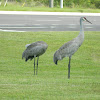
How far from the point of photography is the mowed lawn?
25.8 ft

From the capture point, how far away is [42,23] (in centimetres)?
2419

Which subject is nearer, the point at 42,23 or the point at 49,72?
the point at 49,72

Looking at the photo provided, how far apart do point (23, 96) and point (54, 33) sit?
37.3ft

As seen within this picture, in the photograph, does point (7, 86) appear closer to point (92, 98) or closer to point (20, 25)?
point (92, 98)

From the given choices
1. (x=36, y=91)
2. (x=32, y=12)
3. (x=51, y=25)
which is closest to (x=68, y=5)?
(x=32, y=12)

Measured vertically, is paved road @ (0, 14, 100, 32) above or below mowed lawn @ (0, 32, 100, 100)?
below

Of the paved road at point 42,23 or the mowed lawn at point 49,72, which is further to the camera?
the paved road at point 42,23

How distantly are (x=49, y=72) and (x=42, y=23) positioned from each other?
12765 mm

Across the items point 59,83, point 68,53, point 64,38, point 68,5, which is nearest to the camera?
point 59,83

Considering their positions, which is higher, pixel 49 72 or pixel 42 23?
pixel 49 72

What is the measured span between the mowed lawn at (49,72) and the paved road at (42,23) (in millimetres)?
2617

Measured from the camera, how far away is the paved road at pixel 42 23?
21498 millimetres

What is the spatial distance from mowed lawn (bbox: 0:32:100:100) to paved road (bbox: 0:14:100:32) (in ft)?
8.58

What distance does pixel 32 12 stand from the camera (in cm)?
2900
